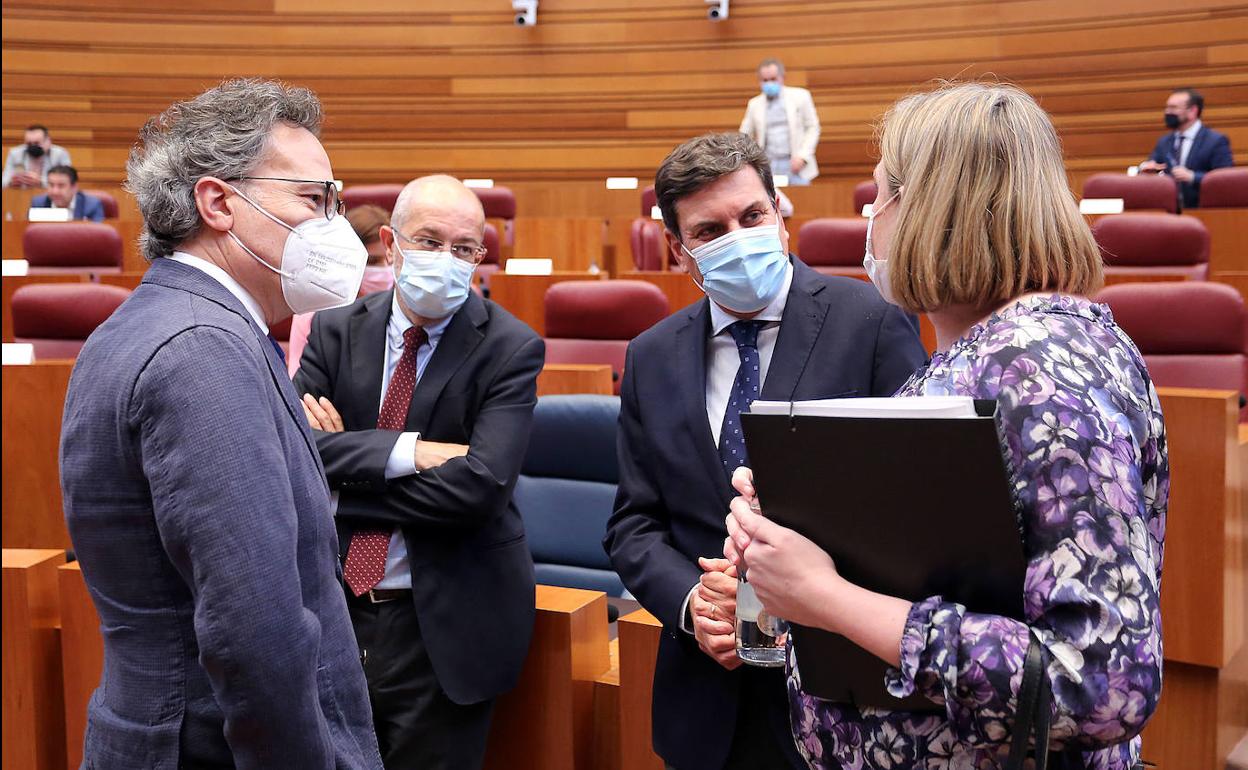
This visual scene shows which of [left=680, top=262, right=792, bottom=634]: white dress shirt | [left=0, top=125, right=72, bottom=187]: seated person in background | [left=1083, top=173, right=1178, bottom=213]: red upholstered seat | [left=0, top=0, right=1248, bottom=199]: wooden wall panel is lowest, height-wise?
[left=680, top=262, right=792, bottom=634]: white dress shirt

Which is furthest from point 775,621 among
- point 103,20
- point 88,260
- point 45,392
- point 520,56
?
point 103,20

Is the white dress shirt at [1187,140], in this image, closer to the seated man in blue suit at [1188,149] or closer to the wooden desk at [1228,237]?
the seated man in blue suit at [1188,149]

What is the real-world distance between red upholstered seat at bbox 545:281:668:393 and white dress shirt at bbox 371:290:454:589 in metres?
1.80

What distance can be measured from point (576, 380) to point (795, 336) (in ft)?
3.70

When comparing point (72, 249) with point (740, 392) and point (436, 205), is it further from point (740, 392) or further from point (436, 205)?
point (740, 392)

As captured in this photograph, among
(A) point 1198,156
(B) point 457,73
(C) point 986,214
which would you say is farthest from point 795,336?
(B) point 457,73

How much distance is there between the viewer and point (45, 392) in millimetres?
2730

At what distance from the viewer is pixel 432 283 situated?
1785mm

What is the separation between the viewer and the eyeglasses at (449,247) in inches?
74.0

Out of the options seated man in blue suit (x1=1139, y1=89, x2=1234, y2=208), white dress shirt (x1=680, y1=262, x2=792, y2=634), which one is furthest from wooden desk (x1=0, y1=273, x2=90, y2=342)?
seated man in blue suit (x1=1139, y1=89, x2=1234, y2=208)

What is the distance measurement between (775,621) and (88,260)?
530 cm

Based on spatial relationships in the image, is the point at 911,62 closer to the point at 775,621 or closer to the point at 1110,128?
the point at 1110,128

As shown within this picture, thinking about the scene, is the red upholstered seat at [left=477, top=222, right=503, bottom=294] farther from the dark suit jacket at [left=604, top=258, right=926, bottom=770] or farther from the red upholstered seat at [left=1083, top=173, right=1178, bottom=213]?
the dark suit jacket at [left=604, top=258, right=926, bottom=770]

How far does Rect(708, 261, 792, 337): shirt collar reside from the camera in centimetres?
148
